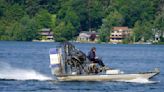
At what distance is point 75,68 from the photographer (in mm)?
58219

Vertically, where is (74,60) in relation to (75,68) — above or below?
above

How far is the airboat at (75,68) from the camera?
190ft

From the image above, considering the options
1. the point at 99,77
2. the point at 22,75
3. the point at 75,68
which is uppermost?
the point at 75,68

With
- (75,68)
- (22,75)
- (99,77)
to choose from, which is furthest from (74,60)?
(22,75)

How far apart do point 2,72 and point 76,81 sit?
8888 millimetres

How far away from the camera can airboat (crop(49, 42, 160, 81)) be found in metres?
58.1

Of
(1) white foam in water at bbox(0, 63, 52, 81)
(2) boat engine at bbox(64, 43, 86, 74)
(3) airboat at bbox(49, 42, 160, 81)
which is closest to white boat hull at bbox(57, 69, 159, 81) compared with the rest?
(3) airboat at bbox(49, 42, 160, 81)

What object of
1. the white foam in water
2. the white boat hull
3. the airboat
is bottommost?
the white foam in water

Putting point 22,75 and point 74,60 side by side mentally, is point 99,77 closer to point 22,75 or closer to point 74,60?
point 74,60

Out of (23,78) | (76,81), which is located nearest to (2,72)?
(23,78)

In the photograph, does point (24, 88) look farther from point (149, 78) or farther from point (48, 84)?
point (149, 78)

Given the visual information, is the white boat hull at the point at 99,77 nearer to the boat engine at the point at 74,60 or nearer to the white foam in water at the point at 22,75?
the boat engine at the point at 74,60

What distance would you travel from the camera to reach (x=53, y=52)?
192 feet

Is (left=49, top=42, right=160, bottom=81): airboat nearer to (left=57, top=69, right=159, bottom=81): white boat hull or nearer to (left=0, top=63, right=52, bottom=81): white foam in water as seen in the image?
(left=57, top=69, right=159, bottom=81): white boat hull
